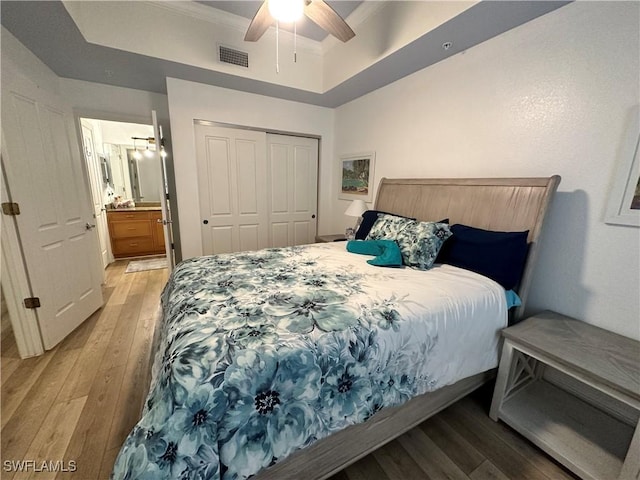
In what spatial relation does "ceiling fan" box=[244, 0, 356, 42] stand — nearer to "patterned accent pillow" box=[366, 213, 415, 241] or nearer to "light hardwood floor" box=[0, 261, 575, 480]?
"patterned accent pillow" box=[366, 213, 415, 241]

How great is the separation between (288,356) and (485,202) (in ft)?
6.03

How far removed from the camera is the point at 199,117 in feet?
9.66

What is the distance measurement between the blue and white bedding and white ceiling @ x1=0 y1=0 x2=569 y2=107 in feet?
5.78

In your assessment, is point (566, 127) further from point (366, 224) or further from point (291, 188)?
point (291, 188)

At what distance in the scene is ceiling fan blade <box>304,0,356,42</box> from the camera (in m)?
1.58

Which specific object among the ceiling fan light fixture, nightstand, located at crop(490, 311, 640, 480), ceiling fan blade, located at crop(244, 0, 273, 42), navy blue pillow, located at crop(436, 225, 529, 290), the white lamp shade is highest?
ceiling fan blade, located at crop(244, 0, 273, 42)

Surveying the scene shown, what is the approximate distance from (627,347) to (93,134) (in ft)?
20.4

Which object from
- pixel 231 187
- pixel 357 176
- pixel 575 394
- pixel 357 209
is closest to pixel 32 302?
pixel 231 187

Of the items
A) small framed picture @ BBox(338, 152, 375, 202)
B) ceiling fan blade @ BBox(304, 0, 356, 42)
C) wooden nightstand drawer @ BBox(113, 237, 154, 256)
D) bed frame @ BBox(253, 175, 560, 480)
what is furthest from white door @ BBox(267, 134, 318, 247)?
wooden nightstand drawer @ BBox(113, 237, 154, 256)

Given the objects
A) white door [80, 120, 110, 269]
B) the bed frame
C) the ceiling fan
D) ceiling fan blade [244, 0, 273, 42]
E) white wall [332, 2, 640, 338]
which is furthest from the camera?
white door [80, 120, 110, 269]

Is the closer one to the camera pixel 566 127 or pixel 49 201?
pixel 566 127

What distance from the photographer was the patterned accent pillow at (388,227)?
6.77 feet

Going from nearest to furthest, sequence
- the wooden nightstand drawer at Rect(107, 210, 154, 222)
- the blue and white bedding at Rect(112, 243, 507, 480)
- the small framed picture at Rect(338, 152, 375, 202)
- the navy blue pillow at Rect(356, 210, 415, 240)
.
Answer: the blue and white bedding at Rect(112, 243, 507, 480) < the navy blue pillow at Rect(356, 210, 415, 240) < the small framed picture at Rect(338, 152, 375, 202) < the wooden nightstand drawer at Rect(107, 210, 154, 222)

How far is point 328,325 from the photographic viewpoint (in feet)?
3.52
